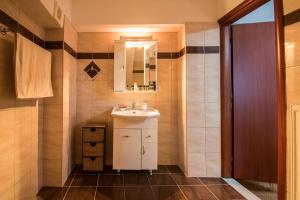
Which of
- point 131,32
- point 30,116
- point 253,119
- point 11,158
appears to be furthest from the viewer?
point 131,32

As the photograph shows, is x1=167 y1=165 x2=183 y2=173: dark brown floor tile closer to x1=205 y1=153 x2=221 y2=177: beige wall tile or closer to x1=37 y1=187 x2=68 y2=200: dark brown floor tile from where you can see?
x1=205 y1=153 x2=221 y2=177: beige wall tile

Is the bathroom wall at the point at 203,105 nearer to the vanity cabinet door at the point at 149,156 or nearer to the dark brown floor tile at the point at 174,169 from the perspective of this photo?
the dark brown floor tile at the point at 174,169

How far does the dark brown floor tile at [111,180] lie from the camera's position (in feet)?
7.67

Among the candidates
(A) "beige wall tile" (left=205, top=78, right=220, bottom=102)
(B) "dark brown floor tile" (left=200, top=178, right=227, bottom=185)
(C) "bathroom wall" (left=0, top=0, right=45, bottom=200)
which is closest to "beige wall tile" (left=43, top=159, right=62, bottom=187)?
→ (C) "bathroom wall" (left=0, top=0, right=45, bottom=200)

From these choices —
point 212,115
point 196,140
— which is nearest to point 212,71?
point 212,115

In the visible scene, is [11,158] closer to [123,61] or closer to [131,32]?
[123,61]

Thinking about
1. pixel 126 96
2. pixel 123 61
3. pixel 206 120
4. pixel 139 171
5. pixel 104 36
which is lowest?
pixel 139 171

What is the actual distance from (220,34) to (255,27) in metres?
0.40

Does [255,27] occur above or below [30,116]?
above

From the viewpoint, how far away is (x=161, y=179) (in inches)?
98.0

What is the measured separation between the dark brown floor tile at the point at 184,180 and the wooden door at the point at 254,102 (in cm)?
51

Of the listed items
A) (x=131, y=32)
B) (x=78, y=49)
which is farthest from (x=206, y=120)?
(x=78, y=49)

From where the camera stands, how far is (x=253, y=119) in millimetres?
2404

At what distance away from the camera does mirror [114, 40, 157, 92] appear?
9.53ft
